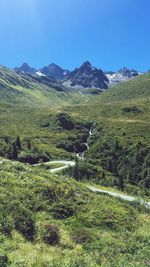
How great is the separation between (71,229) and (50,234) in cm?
335

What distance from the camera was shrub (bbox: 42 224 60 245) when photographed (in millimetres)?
25236

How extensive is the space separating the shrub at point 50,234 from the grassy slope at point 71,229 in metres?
0.35

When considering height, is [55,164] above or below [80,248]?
below

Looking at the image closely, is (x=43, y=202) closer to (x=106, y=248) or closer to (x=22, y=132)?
(x=106, y=248)

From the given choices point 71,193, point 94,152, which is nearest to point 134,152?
point 94,152

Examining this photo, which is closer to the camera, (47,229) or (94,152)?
(47,229)

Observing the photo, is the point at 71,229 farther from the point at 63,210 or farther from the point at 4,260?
the point at 4,260

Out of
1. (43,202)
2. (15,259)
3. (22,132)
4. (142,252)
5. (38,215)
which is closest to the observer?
(15,259)

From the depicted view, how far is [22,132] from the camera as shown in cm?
19700

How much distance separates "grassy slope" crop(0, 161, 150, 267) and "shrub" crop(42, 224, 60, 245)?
1.14ft

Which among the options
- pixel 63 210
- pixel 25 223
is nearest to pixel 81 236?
pixel 25 223

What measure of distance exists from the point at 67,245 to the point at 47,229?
78.8 inches

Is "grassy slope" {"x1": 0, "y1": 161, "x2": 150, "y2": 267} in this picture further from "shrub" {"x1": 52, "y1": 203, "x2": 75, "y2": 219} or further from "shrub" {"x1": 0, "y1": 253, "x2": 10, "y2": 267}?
"shrub" {"x1": 0, "y1": 253, "x2": 10, "y2": 267}

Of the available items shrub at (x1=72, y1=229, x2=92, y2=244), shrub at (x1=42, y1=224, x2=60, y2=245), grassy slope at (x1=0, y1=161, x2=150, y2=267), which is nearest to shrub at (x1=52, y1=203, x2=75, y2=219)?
grassy slope at (x1=0, y1=161, x2=150, y2=267)
